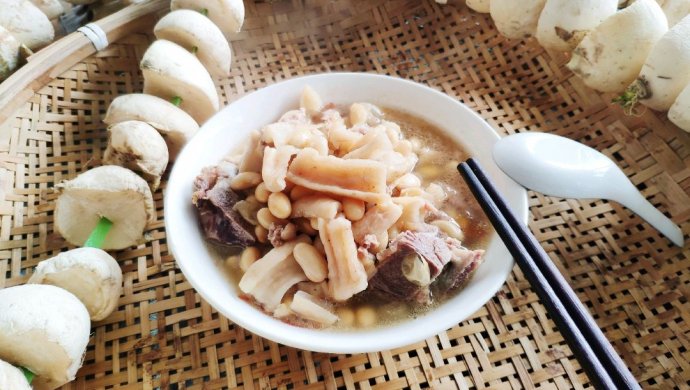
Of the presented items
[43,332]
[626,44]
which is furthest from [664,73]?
[43,332]

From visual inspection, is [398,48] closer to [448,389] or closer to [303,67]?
[303,67]

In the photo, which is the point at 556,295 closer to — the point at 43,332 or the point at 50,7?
the point at 43,332

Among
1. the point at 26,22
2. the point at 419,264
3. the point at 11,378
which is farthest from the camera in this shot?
the point at 26,22

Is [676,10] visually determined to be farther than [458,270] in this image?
Yes

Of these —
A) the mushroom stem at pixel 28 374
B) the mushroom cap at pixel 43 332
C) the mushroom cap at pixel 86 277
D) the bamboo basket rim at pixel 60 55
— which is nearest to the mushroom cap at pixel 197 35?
the bamboo basket rim at pixel 60 55

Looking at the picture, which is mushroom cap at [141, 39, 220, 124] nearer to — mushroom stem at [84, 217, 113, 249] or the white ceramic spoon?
mushroom stem at [84, 217, 113, 249]

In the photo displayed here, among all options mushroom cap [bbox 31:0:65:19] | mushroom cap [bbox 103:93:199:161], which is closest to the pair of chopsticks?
mushroom cap [bbox 103:93:199:161]
